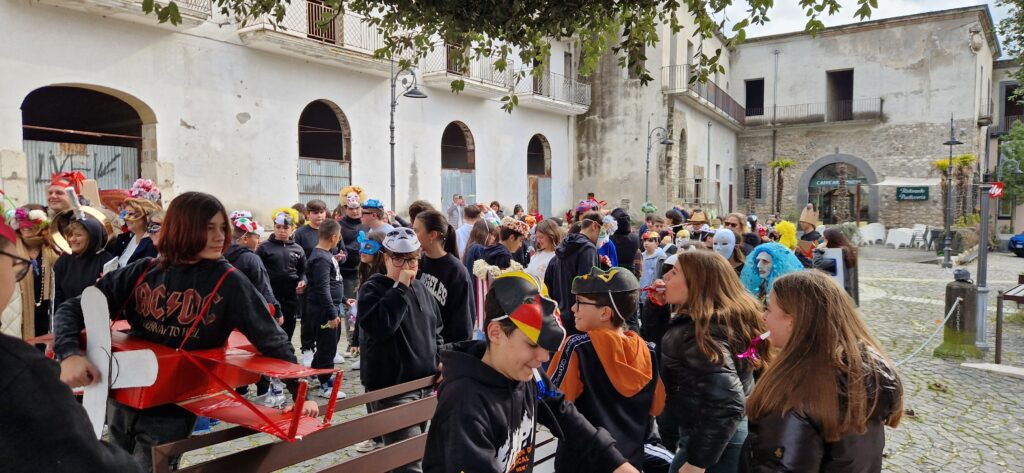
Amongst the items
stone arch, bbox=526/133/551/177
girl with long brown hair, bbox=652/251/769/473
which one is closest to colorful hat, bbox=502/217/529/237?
girl with long brown hair, bbox=652/251/769/473

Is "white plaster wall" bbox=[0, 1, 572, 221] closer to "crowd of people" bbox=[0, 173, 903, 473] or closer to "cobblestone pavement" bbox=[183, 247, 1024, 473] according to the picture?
"crowd of people" bbox=[0, 173, 903, 473]

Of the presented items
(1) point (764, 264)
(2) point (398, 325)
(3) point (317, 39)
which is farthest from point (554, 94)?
(2) point (398, 325)

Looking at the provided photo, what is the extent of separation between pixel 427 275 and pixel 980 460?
14.3ft

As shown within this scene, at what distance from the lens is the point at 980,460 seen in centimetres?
469

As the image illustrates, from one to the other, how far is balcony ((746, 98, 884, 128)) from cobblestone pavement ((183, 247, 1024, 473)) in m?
25.1

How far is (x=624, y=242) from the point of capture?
815 cm

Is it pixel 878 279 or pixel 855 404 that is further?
pixel 878 279

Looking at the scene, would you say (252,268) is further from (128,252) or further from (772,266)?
(772,266)

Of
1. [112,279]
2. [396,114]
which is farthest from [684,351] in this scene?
[396,114]

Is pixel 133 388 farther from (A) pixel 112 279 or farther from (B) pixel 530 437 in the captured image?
(B) pixel 530 437

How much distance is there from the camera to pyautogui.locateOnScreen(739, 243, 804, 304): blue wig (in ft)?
17.7

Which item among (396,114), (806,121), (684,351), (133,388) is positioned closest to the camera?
(133,388)

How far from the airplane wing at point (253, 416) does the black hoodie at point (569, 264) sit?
3223 mm

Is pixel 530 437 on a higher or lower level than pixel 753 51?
lower
